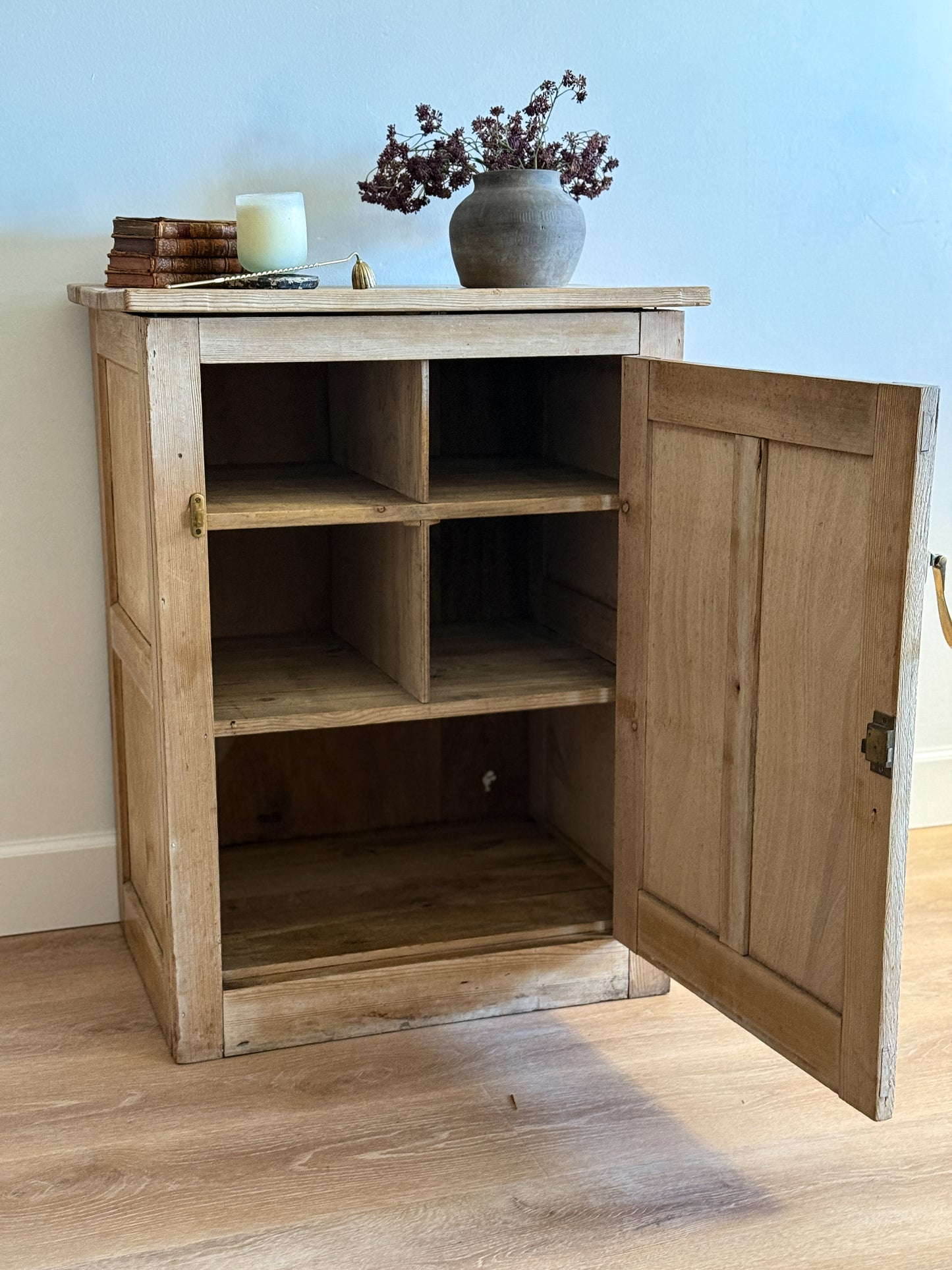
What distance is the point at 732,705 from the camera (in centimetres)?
175

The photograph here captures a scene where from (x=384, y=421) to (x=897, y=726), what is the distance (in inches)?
38.3

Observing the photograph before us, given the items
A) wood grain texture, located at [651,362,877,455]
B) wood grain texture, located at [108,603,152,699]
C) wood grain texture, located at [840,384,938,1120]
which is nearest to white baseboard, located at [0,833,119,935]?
wood grain texture, located at [108,603,152,699]

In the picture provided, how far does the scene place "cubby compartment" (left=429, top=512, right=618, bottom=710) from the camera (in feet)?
7.10

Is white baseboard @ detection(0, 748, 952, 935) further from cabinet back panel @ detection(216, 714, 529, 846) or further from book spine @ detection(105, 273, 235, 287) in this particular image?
book spine @ detection(105, 273, 235, 287)

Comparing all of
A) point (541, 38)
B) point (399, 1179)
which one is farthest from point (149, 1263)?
point (541, 38)

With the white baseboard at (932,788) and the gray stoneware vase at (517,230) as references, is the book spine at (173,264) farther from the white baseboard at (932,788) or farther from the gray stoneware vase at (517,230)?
the white baseboard at (932,788)

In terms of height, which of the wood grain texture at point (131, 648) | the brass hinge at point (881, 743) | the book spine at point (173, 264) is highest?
the book spine at point (173, 264)

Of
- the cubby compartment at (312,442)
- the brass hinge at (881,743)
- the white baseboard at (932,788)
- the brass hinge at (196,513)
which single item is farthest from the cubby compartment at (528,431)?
the white baseboard at (932,788)

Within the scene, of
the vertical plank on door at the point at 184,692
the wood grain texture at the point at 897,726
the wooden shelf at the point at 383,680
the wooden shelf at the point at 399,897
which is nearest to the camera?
the wood grain texture at the point at 897,726

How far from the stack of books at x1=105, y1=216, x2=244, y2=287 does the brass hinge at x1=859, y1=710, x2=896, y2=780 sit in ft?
3.51

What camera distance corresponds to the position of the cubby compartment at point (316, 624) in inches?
80.1

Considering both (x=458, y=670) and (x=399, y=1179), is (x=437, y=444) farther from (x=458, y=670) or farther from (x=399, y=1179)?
(x=399, y=1179)

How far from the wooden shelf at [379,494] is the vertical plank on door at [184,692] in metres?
0.08

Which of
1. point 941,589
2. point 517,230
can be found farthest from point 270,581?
point 941,589
